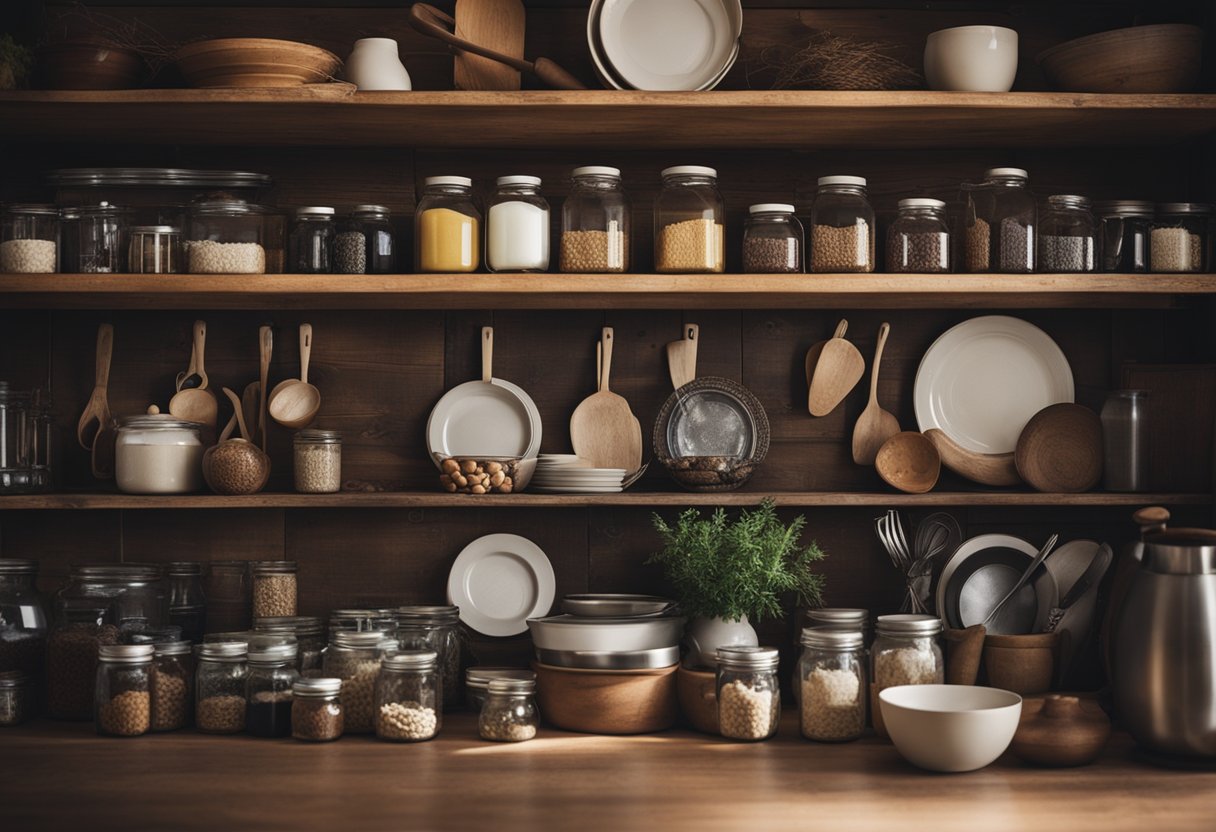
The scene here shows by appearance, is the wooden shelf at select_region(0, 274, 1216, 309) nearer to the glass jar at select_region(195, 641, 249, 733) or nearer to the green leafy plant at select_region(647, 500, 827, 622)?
the green leafy plant at select_region(647, 500, 827, 622)

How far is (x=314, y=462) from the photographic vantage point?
2367 mm

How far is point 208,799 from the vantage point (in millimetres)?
1807

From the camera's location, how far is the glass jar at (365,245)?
229 centimetres

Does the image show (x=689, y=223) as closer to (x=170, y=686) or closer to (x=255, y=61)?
(x=255, y=61)

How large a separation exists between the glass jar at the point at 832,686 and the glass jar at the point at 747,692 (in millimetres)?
63

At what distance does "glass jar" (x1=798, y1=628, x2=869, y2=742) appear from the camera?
83.3 inches

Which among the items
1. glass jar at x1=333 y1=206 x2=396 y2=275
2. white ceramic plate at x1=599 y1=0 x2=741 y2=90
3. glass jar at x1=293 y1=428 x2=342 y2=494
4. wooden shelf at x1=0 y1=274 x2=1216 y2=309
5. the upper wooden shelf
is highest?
white ceramic plate at x1=599 y1=0 x2=741 y2=90

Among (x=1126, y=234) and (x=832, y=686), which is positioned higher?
(x=1126, y=234)

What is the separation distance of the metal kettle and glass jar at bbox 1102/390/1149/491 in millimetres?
362

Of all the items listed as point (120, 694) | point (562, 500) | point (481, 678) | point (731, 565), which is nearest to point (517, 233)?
point (562, 500)

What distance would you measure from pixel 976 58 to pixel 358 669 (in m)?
1.63

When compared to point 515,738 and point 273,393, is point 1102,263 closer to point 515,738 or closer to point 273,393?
point 515,738

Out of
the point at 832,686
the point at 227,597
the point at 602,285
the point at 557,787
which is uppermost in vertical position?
the point at 602,285

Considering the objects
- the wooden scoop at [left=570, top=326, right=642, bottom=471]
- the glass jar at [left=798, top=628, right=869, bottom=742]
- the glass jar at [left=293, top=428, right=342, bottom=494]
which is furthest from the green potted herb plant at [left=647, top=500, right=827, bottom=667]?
the glass jar at [left=293, top=428, right=342, bottom=494]
